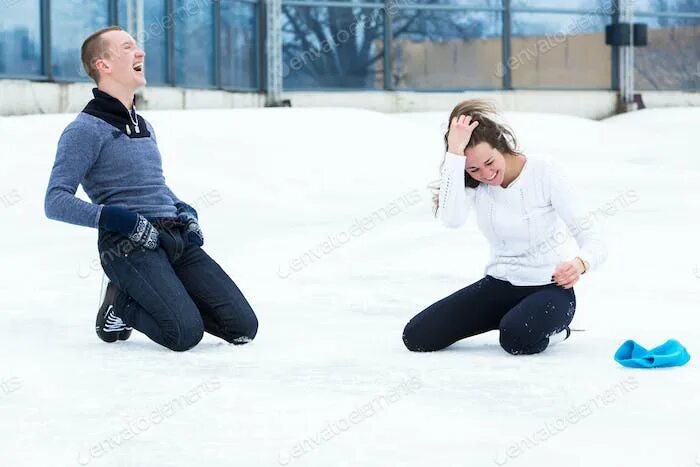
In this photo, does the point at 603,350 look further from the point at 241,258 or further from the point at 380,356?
the point at 241,258

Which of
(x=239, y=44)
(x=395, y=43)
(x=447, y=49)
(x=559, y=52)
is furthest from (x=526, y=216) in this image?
(x=559, y=52)

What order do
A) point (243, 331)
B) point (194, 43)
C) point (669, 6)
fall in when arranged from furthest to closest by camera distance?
1. point (669, 6)
2. point (194, 43)
3. point (243, 331)

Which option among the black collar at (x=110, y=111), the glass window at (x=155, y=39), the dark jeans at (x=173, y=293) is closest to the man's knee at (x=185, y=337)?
the dark jeans at (x=173, y=293)

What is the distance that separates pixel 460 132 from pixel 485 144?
114 millimetres

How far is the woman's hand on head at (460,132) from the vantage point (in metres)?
4.35

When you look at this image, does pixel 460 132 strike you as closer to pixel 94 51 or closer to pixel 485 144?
pixel 485 144

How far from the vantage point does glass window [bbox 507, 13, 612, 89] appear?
1842 centimetres

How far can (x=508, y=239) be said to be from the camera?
460 cm

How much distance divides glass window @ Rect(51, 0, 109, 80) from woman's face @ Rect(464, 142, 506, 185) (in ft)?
30.4

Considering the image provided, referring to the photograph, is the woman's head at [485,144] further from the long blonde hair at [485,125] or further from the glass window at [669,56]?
the glass window at [669,56]

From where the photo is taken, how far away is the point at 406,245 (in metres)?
8.02

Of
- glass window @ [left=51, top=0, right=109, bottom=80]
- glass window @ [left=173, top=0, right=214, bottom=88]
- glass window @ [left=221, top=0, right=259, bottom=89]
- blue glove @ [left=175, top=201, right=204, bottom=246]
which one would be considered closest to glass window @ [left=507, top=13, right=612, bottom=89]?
glass window @ [left=221, top=0, right=259, bottom=89]

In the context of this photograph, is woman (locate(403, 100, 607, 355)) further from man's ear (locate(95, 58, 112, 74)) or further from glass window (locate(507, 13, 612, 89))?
glass window (locate(507, 13, 612, 89))

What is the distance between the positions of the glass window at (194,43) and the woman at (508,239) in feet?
35.9
